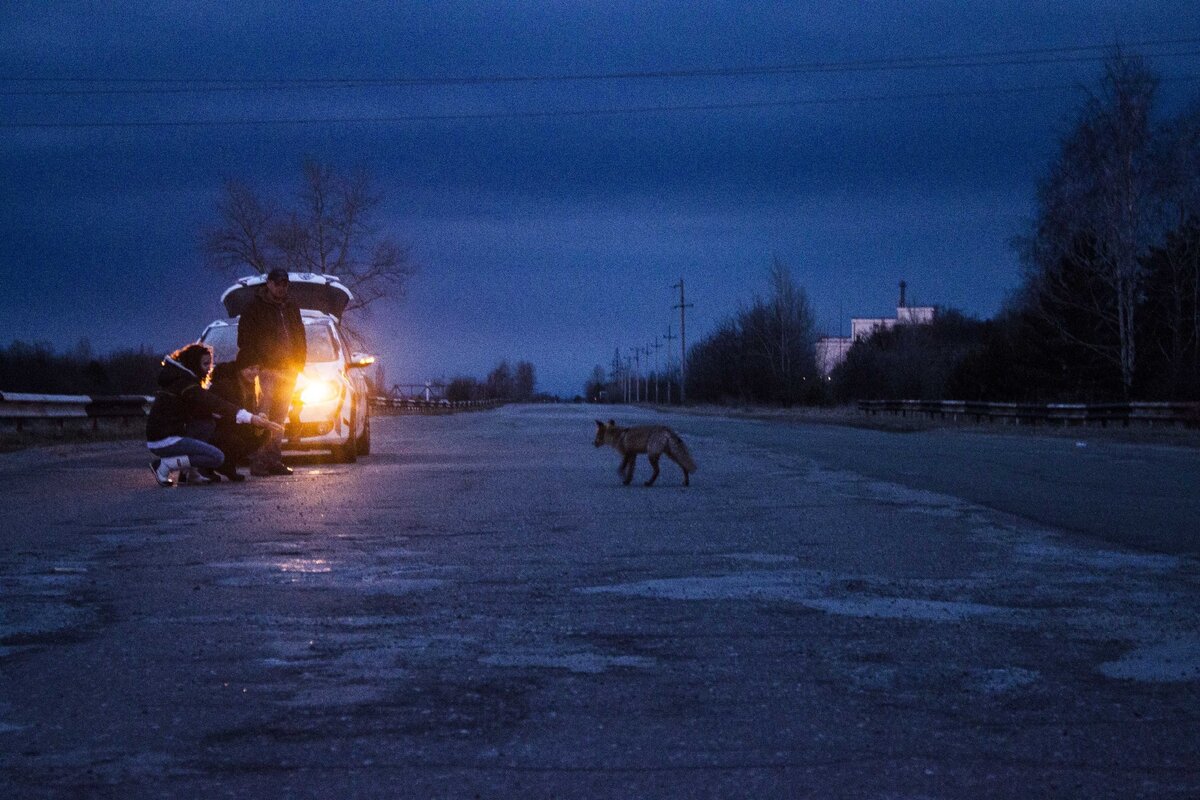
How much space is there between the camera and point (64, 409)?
23391mm

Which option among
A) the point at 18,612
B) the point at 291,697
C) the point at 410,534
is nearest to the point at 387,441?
the point at 410,534

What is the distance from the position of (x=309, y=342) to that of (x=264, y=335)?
2480 millimetres

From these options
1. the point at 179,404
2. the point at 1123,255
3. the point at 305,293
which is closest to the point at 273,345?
the point at 179,404

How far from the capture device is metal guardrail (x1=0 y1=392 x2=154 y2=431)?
20953 millimetres

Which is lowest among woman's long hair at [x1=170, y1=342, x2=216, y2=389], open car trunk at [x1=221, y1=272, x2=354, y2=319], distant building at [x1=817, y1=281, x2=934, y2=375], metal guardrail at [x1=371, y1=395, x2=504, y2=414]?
metal guardrail at [x1=371, y1=395, x2=504, y2=414]

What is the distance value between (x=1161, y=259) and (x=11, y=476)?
132 ft

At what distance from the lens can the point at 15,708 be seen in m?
3.80

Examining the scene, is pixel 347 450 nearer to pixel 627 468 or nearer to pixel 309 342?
pixel 309 342

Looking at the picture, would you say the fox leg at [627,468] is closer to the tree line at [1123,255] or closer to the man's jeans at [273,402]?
the man's jeans at [273,402]

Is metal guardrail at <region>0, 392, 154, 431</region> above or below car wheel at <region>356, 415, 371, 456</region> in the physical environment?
above

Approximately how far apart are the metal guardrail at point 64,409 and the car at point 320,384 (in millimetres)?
5426

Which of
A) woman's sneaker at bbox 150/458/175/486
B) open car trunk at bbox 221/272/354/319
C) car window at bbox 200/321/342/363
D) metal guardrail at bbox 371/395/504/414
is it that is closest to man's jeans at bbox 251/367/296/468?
woman's sneaker at bbox 150/458/175/486

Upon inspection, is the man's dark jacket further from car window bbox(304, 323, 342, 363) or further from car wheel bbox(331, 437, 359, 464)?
car wheel bbox(331, 437, 359, 464)

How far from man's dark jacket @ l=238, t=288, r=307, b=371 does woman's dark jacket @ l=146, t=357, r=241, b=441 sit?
669mm
